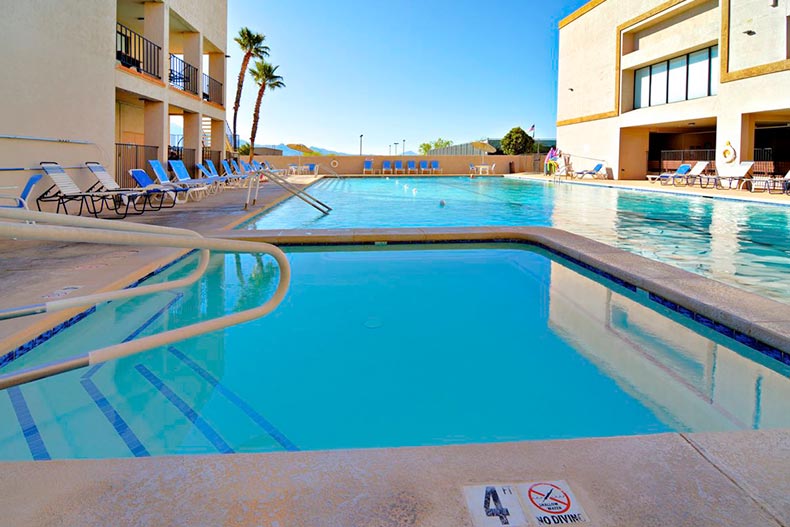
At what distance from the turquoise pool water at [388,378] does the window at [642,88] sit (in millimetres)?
21439

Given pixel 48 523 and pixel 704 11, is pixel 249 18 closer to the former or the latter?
pixel 704 11

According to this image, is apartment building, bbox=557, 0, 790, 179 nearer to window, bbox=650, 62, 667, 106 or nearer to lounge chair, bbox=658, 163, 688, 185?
window, bbox=650, 62, 667, 106

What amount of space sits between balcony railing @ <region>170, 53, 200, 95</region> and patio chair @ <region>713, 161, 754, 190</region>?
49.0 feet

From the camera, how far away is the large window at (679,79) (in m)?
20.8

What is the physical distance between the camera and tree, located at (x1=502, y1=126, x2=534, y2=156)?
50.2m

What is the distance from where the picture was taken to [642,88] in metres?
24.9

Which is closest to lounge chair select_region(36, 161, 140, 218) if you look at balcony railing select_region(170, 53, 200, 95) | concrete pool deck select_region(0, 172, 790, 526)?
concrete pool deck select_region(0, 172, 790, 526)

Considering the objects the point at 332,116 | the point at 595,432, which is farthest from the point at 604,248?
the point at 332,116

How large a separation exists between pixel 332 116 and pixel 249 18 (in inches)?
1933

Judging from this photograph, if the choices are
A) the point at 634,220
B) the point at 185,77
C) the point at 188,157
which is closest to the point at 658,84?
the point at 634,220

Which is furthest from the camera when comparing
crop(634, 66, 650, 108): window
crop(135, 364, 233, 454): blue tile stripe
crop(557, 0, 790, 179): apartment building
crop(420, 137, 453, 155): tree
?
crop(420, 137, 453, 155): tree

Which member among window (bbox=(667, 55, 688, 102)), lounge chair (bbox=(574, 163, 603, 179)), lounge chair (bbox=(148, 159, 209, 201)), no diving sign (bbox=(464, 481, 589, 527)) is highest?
window (bbox=(667, 55, 688, 102))

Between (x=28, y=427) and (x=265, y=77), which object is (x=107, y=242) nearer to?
(x=28, y=427)

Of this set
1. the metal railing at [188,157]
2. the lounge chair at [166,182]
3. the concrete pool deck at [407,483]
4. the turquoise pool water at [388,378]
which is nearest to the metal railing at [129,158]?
the lounge chair at [166,182]
